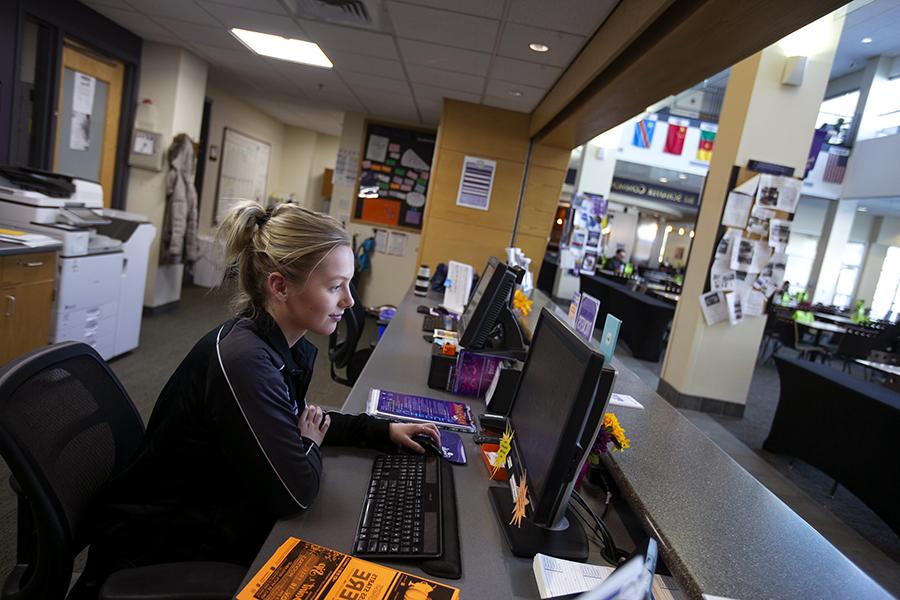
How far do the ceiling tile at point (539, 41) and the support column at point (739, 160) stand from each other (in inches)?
81.8

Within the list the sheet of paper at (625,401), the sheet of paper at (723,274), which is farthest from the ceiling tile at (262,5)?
the sheet of paper at (723,274)

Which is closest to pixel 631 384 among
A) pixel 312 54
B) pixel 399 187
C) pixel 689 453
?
pixel 689 453

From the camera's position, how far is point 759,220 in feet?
14.8

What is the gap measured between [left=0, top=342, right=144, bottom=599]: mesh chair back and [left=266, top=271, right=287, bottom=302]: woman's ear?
435 mm

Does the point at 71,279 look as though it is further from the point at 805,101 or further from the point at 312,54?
the point at 805,101

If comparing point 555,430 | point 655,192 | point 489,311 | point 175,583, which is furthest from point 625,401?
point 655,192

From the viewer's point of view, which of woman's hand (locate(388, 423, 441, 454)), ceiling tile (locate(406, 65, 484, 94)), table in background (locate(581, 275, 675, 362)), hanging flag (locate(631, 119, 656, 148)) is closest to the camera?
woman's hand (locate(388, 423, 441, 454))

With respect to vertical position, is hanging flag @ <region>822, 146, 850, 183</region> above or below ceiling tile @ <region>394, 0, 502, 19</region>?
above

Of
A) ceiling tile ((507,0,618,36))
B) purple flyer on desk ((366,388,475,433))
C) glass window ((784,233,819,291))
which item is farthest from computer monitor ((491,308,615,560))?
glass window ((784,233,819,291))

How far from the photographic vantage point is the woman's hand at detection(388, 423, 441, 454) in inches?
56.7

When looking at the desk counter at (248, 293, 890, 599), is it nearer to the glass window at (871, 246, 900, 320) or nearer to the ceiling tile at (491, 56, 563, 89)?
the ceiling tile at (491, 56, 563, 89)

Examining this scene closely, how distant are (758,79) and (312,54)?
3.70 m

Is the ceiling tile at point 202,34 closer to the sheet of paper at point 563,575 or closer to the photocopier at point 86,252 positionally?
the photocopier at point 86,252

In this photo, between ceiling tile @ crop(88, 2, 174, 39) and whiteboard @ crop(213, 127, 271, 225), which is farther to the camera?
whiteboard @ crop(213, 127, 271, 225)
